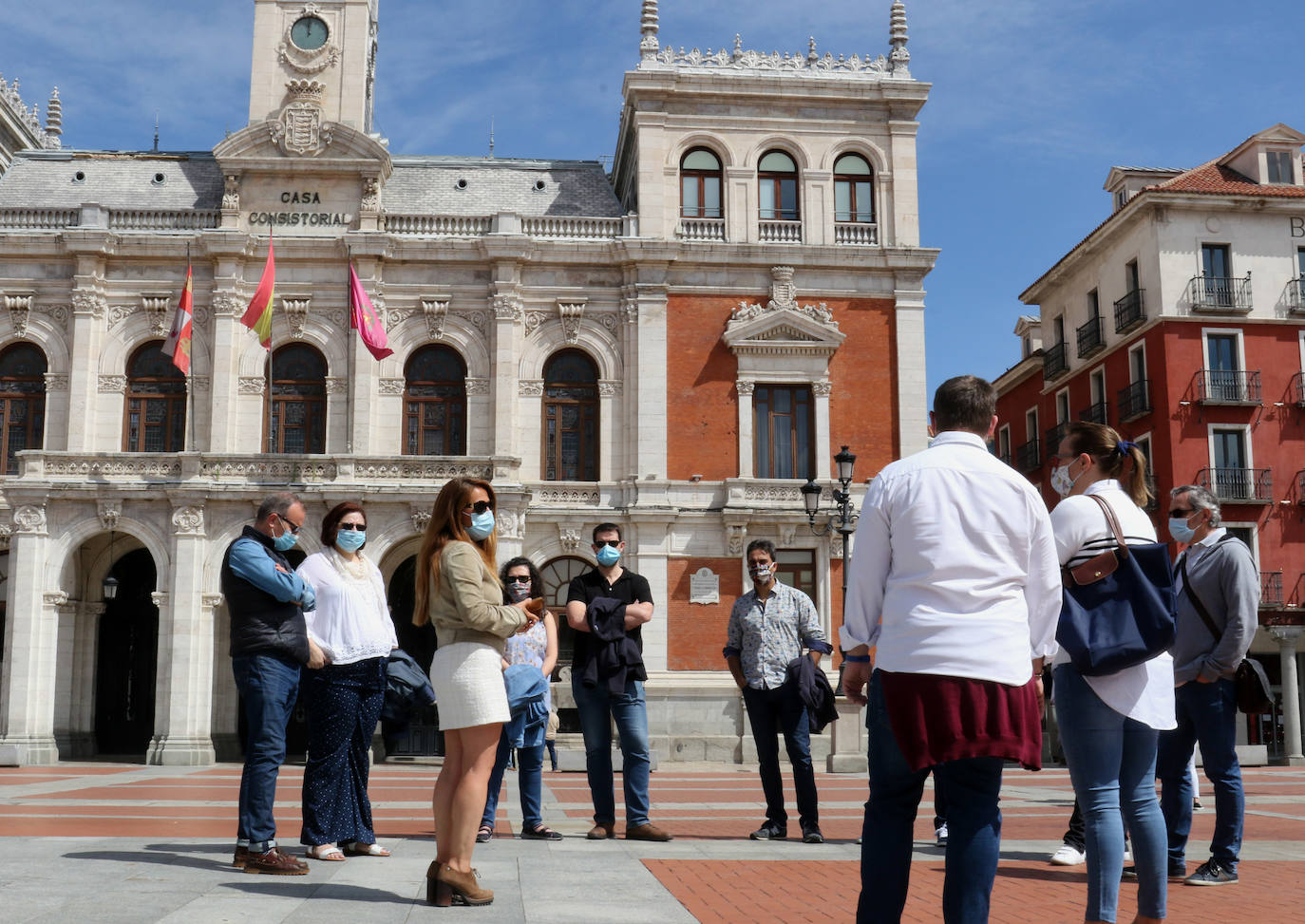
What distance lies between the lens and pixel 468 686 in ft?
20.8

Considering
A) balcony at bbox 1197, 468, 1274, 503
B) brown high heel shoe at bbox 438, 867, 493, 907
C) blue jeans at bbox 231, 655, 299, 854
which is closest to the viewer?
brown high heel shoe at bbox 438, 867, 493, 907

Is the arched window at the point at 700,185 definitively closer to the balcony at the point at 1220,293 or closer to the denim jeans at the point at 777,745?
the balcony at the point at 1220,293

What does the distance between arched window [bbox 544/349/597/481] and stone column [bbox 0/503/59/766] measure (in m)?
10.2

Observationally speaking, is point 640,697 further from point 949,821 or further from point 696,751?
point 696,751

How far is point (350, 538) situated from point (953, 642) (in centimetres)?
469

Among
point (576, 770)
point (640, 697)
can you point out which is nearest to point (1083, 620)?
point (640, 697)

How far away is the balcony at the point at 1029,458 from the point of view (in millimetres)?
40469

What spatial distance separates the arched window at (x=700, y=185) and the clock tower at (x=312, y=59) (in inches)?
294

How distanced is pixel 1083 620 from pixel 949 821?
1.54m

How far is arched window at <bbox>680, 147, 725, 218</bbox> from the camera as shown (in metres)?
28.7

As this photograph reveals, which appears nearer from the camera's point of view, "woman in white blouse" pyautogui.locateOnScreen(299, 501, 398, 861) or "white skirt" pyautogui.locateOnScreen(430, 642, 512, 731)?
"white skirt" pyautogui.locateOnScreen(430, 642, 512, 731)

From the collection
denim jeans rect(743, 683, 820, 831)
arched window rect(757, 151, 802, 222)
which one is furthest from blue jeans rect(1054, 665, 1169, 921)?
arched window rect(757, 151, 802, 222)

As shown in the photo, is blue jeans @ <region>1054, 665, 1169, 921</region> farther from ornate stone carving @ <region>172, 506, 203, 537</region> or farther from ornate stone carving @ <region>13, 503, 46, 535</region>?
ornate stone carving @ <region>13, 503, 46, 535</region>

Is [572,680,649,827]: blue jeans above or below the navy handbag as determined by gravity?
below
